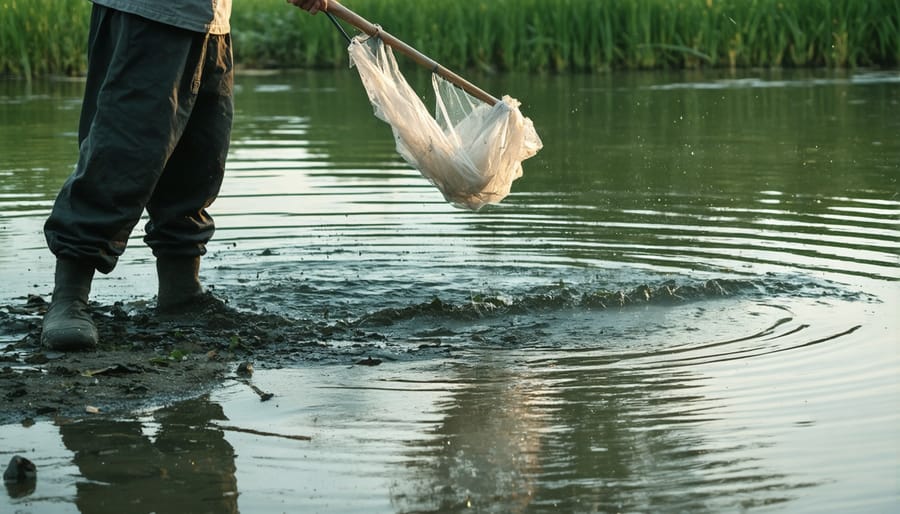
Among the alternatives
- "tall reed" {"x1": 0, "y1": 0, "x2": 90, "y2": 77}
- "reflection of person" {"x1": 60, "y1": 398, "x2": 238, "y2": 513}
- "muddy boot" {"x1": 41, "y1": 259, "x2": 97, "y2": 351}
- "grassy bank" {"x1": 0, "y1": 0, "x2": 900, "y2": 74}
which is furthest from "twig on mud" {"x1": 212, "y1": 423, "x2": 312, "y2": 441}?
"tall reed" {"x1": 0, "y1": 0, "x2": 90, "y2": 77}

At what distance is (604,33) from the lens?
16578mm

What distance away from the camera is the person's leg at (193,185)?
16.2ft

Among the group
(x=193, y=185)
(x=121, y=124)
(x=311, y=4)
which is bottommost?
(x=193, y=185)

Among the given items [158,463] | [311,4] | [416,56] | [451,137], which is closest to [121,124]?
[311,4]

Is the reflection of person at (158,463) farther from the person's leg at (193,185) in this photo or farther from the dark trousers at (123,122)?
the person's leg at (193,185)

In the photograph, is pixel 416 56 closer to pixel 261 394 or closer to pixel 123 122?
pixel 123 122

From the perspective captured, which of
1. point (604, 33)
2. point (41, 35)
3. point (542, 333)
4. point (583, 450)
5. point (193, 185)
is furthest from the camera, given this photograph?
point (604, 33)

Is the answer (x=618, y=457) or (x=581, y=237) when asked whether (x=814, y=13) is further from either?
(x=618, y=457)

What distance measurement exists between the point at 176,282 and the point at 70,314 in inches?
24.1

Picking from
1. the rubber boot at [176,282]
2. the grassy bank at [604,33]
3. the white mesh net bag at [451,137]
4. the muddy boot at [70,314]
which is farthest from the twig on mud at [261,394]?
the grassy bank at [604,33]

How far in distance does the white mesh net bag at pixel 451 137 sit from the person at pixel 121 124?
0.69 metres

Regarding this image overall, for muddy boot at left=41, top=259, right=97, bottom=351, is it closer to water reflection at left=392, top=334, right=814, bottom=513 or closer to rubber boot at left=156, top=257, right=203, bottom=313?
rubber boot at left=156, top=257, right=203, bottom=313

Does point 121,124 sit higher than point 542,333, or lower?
higher

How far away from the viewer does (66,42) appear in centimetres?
1631
